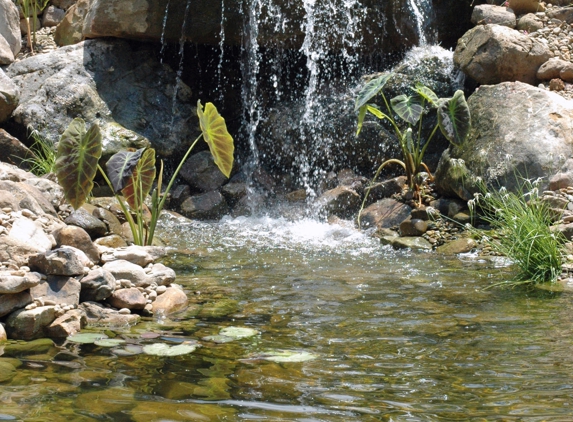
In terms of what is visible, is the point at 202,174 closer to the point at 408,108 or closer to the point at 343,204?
the point at 343,204

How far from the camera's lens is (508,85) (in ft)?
26.3

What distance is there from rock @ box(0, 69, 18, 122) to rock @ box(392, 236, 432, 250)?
4826 millimetres

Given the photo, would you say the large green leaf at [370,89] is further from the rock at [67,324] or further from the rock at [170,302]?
the rock at [67,324]

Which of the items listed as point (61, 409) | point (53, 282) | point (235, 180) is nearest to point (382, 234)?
point (235, 180)

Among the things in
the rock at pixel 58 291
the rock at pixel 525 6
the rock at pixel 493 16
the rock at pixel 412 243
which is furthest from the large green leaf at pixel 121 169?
the rock at pixel 525 6

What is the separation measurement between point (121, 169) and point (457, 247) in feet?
10.2

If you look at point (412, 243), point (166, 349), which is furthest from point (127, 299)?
point (412, 243)

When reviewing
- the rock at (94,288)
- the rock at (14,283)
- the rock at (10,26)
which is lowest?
the rock at (94,288)

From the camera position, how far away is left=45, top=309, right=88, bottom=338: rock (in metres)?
4.00

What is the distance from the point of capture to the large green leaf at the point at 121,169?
5.91 metres

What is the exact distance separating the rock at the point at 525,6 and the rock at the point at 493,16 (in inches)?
10.5

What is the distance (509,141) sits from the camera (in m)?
7.55

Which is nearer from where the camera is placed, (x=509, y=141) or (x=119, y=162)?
(x=119, y=162)

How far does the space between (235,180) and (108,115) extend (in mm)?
1860
